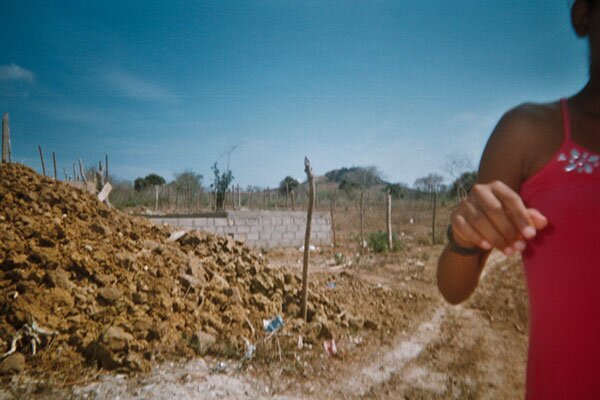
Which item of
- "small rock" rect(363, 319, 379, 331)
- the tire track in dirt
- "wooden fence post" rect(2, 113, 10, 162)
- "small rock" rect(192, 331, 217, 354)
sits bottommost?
the tire track in dirt

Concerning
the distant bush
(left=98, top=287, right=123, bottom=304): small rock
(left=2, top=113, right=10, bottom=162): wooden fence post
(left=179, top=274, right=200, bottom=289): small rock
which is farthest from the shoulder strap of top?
(left=2, top=113, right=10, bottom=162): wooden fence post

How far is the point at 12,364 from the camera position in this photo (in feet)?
8.98

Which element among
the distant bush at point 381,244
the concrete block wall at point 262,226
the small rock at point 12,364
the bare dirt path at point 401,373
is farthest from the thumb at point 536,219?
the distant bush at point 381,244

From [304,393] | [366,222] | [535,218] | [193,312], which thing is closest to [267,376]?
[304,393]

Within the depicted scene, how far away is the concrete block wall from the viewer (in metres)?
10.5

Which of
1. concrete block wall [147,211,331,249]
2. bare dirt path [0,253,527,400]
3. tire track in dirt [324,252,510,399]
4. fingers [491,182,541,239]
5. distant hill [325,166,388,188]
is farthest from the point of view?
distant hill [325,166,388,188]

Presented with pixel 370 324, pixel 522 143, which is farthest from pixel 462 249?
pixel 370 324

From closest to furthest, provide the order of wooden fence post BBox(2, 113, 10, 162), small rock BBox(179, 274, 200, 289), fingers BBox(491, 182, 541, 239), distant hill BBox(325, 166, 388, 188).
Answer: fingers BBox(491, 182, 541, 239) < small rock BBox(179, 274, 200, 289) < wooden fence post BBox(2, 113, 10, 162) < distant hill BBox(325, 166, 388, 188)

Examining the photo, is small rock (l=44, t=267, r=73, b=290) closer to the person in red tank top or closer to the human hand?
the person in red tank top

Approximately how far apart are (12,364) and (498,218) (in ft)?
12.0

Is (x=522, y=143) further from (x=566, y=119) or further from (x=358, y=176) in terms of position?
(x=358, y=176)

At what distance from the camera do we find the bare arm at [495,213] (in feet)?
1.98

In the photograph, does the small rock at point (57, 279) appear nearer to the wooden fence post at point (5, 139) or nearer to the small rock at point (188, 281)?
the small rock at point (188, 281)

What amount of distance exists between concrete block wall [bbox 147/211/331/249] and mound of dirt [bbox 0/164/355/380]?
184 inches
